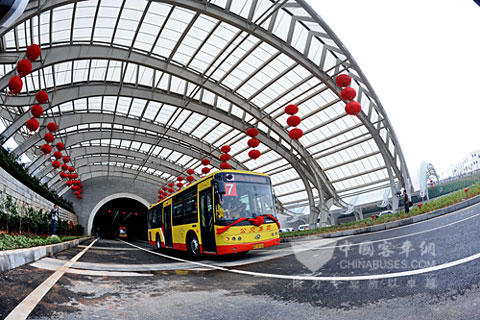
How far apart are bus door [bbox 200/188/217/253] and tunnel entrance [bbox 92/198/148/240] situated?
32294 millimetres

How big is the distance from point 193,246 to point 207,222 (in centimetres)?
142

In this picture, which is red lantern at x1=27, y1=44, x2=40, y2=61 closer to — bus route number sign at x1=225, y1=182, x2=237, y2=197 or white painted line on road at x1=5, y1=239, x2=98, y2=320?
bus route number sign at x1=225, y1=182, x2=237, y2=197

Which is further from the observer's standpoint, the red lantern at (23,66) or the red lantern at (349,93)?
the red lantern at (349,93)

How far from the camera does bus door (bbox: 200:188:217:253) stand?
8.26 metres

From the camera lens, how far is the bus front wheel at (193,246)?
921 cm

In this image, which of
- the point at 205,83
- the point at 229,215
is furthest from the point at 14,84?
the point at 205,83

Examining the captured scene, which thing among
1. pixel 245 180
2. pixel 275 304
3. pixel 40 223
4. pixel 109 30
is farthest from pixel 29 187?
pixel 275 304

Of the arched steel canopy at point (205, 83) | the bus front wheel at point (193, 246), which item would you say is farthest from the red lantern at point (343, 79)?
the bus front wheel at point (193, 246)

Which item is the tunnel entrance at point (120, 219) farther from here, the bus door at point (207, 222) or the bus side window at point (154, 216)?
the bus door at point (207, 222)

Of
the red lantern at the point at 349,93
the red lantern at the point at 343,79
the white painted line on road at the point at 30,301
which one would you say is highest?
the red lantern at the point at 343,79

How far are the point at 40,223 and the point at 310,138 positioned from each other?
20.9 metres

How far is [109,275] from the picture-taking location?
17.9 feet

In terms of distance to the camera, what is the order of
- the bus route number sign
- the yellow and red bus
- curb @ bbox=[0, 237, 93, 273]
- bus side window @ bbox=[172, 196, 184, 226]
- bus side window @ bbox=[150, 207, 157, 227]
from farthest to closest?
bus side window @ bbox=[150, 207, 157, 227] → bus side window @ bbox=[172, 196, 184, 226] → the bus route number sign → the yellow and red bus → curb @ bbox=[0, 237, 93, 273]

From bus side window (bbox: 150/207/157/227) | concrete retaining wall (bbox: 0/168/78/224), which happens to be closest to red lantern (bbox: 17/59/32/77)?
concrete retaining wall (bbox: 0/168/78/224)
